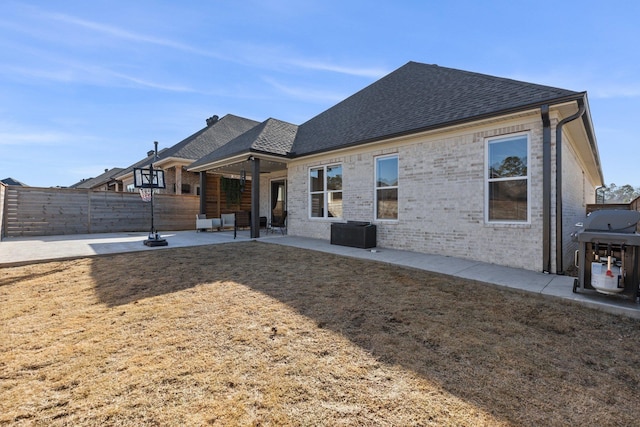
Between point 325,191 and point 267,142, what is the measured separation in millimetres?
2903

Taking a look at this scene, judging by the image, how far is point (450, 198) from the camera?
672cm

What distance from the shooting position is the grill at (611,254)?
141 inches

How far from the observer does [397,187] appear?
7785mm

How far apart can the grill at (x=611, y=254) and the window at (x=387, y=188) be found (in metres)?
4.27

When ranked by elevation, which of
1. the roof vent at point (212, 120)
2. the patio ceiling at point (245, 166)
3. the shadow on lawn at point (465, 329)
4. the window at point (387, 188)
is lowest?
the shadow on lawn at point (465, 329)

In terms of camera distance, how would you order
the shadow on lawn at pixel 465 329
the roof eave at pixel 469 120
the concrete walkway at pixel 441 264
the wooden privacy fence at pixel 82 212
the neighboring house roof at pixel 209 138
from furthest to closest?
the neighboring house roof at pixel 209 138 < the wooden privacy fence at pixel 82 212 < the roof eave at pixel 469 120 < the concrete walkway at pixel 441 264 < the shadow on lawn at pixel 465 329

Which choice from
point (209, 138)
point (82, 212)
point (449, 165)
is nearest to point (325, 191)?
point (449, 165)

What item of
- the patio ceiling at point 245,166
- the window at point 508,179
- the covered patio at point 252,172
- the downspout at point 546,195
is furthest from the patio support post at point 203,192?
the downspout at point 546,195

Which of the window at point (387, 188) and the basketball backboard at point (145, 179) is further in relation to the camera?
the basketball backboard at point (145, 179)

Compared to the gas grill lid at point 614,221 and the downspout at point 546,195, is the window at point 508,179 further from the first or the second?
the gas grill lid at point 614,221

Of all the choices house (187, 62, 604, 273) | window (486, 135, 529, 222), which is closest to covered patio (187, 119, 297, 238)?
house (187, 62, 604, 273)

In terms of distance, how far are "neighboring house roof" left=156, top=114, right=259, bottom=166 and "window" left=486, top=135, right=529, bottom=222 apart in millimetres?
13825

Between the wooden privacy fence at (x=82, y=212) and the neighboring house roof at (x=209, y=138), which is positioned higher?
the neighboring house roof at (x=209, y=138)

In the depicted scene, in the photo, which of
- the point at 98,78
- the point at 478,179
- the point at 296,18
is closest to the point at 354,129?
the point at 296,18
